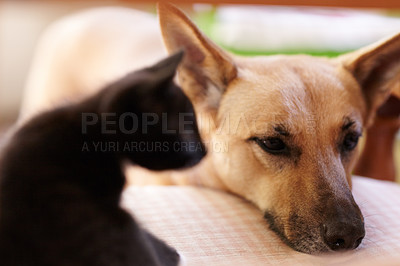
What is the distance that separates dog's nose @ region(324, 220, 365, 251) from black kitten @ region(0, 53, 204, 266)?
44cm

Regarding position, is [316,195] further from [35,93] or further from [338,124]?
[35,93]

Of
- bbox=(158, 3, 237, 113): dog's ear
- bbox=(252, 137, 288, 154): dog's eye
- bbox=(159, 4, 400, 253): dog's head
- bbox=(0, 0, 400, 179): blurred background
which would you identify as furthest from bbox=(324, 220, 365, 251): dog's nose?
bbox=(0, 0, 400, 179): blurred background

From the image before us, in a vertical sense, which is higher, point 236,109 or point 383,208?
point 236,109

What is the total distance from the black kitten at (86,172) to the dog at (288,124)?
30cm

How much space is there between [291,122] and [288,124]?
0.01 m

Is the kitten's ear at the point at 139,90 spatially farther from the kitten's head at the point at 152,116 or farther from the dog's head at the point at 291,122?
the dog's head at the point at 291,122

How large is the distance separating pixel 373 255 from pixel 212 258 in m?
0.37

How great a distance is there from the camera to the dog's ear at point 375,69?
4.49 ft

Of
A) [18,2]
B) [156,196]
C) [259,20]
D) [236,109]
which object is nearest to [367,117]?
[236,109]

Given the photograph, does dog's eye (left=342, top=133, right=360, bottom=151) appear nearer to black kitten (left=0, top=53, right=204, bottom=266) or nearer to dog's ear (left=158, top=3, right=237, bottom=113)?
dog's ear (left=158, top=3, right=237, bottom=113)

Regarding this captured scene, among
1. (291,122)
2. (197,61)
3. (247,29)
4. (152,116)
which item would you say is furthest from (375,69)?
(247,29)

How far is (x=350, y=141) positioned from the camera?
128 centimetres

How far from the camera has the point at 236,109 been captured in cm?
133

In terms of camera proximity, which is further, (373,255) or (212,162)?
(212,162)
